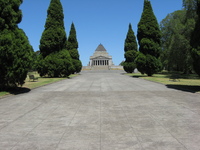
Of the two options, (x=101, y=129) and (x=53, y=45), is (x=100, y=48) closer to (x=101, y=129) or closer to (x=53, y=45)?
(x=53, y=45)

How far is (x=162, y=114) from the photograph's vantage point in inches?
283

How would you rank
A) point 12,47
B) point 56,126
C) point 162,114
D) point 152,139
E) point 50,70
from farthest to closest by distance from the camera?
1. point 50,70
2. point 12,47
3. point 162,114
4. point 56,126
5. point 152,139

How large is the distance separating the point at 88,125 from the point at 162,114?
289 cm

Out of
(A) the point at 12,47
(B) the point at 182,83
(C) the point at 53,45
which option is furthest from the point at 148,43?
(A) the point at 12,47

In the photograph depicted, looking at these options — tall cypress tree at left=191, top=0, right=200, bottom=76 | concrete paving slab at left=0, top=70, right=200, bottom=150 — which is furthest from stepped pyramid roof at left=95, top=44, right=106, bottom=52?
concrete paving slab at left=0, top=70, right=200, bottom=150

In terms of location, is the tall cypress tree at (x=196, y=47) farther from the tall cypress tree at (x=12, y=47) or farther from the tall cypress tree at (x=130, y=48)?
the tall cypress tree at (x=130, y=48)

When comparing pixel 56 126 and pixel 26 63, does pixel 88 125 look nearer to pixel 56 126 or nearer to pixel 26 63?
Result: pixel 56 126

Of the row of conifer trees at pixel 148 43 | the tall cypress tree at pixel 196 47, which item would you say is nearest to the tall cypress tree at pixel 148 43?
the row of conifer trees at pixel 148 43

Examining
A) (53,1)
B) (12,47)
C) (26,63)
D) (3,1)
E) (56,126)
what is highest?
(53,1)

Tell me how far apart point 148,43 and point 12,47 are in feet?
80.2

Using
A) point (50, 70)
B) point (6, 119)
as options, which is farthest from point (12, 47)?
point (50, 70)

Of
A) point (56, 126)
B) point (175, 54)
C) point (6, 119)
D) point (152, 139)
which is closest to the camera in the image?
point (152, 139)

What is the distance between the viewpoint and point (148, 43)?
107ft

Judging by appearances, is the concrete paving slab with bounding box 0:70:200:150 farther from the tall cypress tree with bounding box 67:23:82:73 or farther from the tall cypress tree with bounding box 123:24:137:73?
the tall cypress tree with bounding box 123:24:137:73
